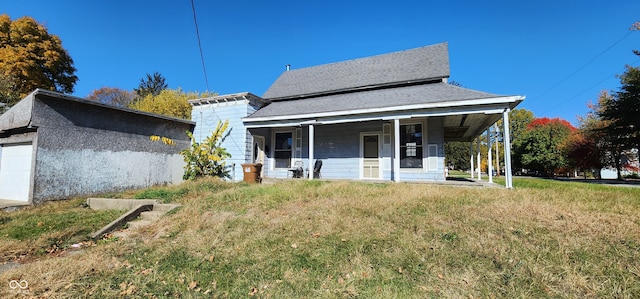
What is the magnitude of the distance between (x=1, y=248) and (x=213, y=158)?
709 cm

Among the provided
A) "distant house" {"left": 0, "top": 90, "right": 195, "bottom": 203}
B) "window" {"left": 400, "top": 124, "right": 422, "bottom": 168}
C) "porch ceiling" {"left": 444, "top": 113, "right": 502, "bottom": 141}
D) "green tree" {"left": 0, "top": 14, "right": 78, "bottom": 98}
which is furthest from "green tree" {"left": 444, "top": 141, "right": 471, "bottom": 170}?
"green tree" {"left": 0, "top": 14, "right": 78, "bottom": 98}

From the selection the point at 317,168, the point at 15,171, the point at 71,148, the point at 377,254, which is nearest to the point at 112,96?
the point at 15,171

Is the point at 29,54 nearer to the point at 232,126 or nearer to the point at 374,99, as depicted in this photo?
the point at 232,126

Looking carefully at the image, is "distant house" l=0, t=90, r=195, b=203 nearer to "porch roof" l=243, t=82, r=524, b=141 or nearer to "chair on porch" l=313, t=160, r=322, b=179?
"porch roof" l=243, t=82, r=524, b=141

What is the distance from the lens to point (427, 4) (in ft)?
38.6

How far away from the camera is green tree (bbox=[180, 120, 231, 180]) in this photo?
1134 cm

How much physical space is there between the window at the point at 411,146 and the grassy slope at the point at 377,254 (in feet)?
15.2

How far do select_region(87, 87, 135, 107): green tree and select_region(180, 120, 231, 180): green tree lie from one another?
30.9m

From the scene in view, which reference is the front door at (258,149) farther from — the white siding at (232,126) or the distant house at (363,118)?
the white siding at (232,126)

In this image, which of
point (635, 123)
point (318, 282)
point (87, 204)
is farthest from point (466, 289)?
point (635, 123)

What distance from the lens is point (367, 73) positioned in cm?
1310

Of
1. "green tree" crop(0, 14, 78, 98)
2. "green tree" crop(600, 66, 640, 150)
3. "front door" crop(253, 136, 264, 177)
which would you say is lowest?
"front door" crop(253, 136, 264, 177)

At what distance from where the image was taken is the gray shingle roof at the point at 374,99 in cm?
898

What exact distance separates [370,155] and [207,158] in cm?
706
